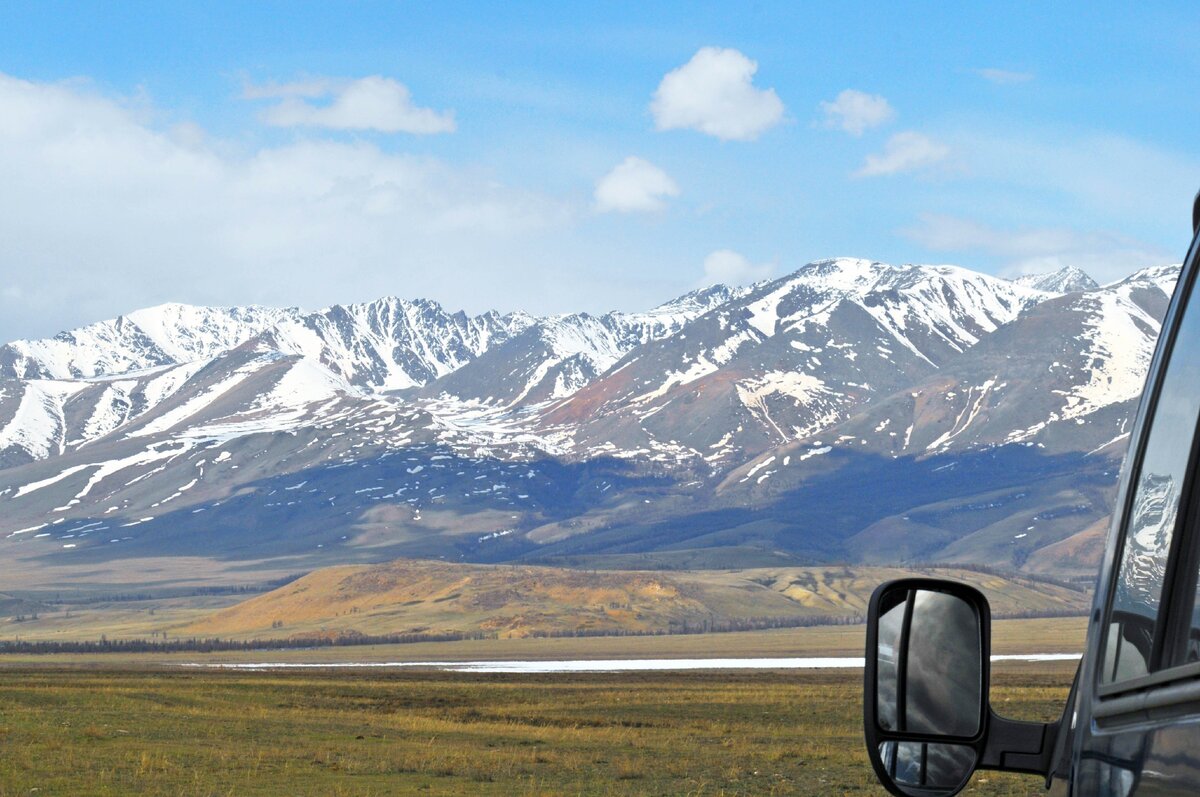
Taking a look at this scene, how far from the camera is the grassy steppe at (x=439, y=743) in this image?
122 feet

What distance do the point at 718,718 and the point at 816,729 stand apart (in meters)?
9.75

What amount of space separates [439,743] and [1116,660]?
165ft

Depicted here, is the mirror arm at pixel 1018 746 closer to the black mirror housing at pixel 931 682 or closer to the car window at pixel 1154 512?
the black mirror housing at pixel 931 682

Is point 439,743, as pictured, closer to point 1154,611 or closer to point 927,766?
point 927,766

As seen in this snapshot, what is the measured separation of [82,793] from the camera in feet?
109

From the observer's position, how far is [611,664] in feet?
556

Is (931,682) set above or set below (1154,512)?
below

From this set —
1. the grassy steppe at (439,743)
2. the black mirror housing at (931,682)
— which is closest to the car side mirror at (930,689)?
the black mirror housing at (931,682)

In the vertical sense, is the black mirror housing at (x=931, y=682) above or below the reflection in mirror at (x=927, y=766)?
above

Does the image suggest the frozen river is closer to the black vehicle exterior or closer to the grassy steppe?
the grassy steppe

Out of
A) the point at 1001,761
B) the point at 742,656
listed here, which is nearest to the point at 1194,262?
the point at 1001,761

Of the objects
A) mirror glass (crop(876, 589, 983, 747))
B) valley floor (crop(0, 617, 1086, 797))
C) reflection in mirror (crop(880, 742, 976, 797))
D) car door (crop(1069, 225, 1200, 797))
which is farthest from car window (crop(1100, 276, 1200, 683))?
valley floor (crop(0, 617, 1086, 797))

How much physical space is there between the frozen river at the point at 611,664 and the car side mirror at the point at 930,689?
145 m

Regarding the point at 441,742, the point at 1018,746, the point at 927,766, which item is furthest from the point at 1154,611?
the point at 441,742
